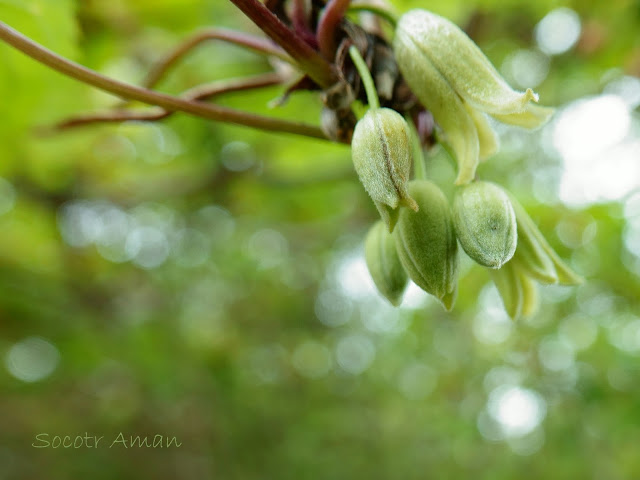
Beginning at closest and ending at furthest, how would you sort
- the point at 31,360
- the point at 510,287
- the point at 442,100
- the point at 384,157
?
1. the point at 384,157
2. the point at 442,100
3. the point at 510,287
4. the point at 31,360

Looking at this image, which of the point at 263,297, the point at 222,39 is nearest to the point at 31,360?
the point at 263,297

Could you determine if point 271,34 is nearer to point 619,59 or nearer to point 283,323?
point 619,59

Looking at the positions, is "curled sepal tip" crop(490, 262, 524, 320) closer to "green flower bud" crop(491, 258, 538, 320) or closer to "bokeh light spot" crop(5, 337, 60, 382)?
"green flower bud" crop(491, 258, 538, 320)

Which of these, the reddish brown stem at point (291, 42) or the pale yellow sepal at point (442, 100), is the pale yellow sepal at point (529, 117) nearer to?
the pale yellow sepal at point (442, 100)

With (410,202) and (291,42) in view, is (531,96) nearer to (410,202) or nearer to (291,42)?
(410,202)

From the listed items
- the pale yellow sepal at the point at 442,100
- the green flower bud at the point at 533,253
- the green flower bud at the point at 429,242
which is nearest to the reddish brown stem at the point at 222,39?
the pale yellow sepal at the point at 442,100

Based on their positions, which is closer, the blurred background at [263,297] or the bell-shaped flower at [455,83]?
the bell-shaped flower at [455,83]

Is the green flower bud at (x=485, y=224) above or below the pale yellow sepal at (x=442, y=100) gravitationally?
below

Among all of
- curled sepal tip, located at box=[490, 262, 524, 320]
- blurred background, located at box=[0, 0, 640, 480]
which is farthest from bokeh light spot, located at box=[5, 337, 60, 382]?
curled sepal tip, located at box=[490, 262, 524, 320]
